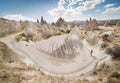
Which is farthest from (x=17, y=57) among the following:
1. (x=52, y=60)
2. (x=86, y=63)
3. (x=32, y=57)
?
(x=86, y=63)

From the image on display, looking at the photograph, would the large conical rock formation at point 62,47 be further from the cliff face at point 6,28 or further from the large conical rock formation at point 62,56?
the cliff face at point 6,28

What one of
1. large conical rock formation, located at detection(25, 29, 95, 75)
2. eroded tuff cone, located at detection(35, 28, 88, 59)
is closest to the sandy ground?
large conical rock formation, located at detection(25, 29, 95, 75)

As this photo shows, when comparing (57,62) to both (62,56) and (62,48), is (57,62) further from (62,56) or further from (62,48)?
(62,48)

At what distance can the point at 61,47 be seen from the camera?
1817 centimetres

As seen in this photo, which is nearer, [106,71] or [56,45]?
Answer: [106,71]

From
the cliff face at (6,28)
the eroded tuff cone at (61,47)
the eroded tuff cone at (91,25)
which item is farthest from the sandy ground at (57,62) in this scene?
the eroded tuff cone at (91,25)

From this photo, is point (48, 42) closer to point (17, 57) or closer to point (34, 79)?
point (17, 57)

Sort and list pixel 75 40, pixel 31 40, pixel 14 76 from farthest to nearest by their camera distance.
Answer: pixel 31 40 < pixel 75 40 < pixel 14 76

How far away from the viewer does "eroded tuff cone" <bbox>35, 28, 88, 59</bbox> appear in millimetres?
17438

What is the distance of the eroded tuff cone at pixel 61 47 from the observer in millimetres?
17438

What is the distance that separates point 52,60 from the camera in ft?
54.2

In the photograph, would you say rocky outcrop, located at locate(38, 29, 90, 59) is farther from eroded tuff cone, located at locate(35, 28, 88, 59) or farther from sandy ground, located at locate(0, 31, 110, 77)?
sandy ground, located at locate(0, 31, 110, 77)

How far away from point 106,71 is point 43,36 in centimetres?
1658

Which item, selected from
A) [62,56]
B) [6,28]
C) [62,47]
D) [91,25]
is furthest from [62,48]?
[91,25]
